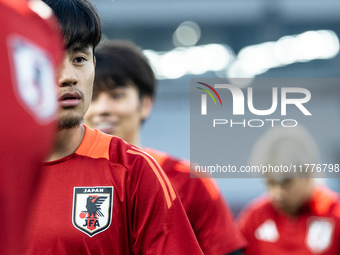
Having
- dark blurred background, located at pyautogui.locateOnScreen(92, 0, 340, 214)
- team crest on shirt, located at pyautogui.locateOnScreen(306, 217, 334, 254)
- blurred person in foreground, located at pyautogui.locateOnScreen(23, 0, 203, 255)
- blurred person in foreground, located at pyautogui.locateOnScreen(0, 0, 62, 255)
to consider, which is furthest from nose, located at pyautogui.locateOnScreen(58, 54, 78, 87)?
dark blurred background, located at pyautogui.locateOnScreen(92, 0, 340, 214)

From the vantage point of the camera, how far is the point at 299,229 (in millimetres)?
4012

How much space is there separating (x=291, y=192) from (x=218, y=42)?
7290 mm

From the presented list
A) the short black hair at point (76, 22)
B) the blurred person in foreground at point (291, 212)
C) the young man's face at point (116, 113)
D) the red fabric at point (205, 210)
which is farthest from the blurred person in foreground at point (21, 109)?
the blurred person in foreground at point (291, 212)

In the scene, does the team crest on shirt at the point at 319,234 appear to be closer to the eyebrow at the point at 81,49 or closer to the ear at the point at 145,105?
the ear at the point at 145,105

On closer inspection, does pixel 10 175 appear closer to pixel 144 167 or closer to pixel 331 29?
pixel 144 167

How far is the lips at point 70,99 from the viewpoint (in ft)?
5.62

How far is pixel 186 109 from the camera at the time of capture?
36.0ft

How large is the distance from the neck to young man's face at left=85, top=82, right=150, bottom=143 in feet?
3.65

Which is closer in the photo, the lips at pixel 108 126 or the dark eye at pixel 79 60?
the dark eye at pixel 79 60

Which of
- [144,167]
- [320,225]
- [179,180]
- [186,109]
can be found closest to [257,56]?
[186,109]

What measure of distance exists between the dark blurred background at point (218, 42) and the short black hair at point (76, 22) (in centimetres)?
870

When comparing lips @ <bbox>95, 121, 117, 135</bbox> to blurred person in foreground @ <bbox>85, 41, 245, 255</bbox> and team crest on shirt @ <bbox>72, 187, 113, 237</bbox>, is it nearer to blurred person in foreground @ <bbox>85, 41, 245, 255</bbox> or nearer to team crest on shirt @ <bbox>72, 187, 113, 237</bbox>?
blurred person in foreground @ <bbox>85, 41, 245, 255</bbox>

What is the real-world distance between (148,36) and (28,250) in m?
9.56

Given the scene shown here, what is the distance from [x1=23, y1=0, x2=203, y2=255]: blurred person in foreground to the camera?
166cm
